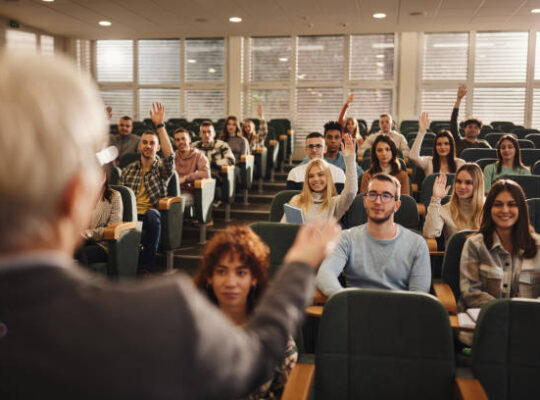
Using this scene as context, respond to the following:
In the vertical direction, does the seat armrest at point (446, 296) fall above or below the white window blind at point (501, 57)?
below

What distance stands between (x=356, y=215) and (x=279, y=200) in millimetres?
505

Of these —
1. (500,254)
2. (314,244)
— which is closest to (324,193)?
(500,254)

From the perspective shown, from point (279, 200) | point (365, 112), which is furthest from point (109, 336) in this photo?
point (365, 112)

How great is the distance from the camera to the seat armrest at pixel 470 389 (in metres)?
1.52

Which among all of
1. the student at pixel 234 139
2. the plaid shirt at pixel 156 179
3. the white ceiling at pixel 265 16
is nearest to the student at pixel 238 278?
the plaid shirt at pixel 156 179

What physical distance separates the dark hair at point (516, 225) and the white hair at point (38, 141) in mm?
2233

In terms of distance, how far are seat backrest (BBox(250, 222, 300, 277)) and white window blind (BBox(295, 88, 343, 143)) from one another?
7.85 meters

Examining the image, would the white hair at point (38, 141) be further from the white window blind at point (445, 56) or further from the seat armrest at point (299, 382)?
the white window blind at point (445, 56)

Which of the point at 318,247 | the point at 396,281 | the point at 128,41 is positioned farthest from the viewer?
the point at 128,41

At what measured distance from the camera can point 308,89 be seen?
10453 mm

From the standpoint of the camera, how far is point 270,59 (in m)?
10.5

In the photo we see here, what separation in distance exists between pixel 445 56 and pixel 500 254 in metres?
8.30

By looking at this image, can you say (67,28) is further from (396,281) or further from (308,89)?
(396,281)

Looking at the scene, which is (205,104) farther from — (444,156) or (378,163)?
(378,163)
